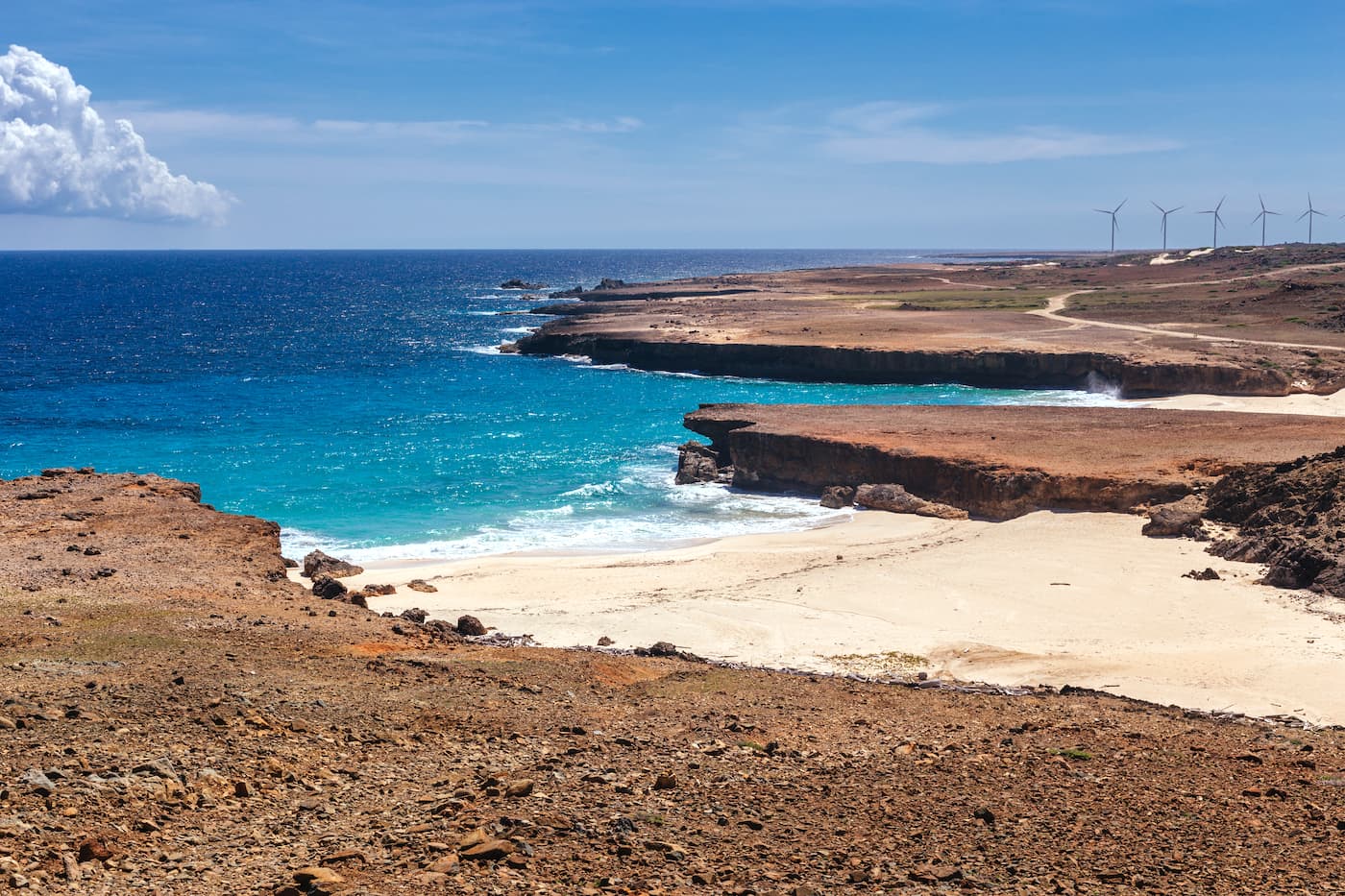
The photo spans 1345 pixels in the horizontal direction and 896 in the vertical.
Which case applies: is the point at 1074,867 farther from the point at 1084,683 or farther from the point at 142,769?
the point at 1084,683

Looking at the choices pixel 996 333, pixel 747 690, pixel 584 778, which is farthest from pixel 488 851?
pixel 996 333

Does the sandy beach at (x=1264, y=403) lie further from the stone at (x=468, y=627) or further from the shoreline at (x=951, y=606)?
the stone at (x=468, y=627)

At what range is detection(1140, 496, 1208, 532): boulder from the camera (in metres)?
30.6

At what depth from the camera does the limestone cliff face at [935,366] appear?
6159 cm

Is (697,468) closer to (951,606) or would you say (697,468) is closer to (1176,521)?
(1176,521)

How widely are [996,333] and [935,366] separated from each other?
11.8 meters

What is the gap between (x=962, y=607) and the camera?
25.7 meters

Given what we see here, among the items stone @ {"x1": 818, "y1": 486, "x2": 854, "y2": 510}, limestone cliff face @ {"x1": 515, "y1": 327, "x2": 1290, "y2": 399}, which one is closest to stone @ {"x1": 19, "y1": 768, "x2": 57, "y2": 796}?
stone @ {"x1": 818, "y1": 486, "x2": 854, "y2": 510}

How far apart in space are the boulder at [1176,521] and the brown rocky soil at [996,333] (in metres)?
32.3

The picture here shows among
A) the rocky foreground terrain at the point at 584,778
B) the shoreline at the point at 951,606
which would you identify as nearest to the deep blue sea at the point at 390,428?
the shoreline at the point at 951,606

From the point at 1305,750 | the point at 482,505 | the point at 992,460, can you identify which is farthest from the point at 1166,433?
the point at 1305,750

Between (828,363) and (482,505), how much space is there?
4088 centimetres

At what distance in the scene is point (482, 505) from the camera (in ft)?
134

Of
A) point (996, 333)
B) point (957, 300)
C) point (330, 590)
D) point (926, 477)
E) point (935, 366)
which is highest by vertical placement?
point (957, 300)
